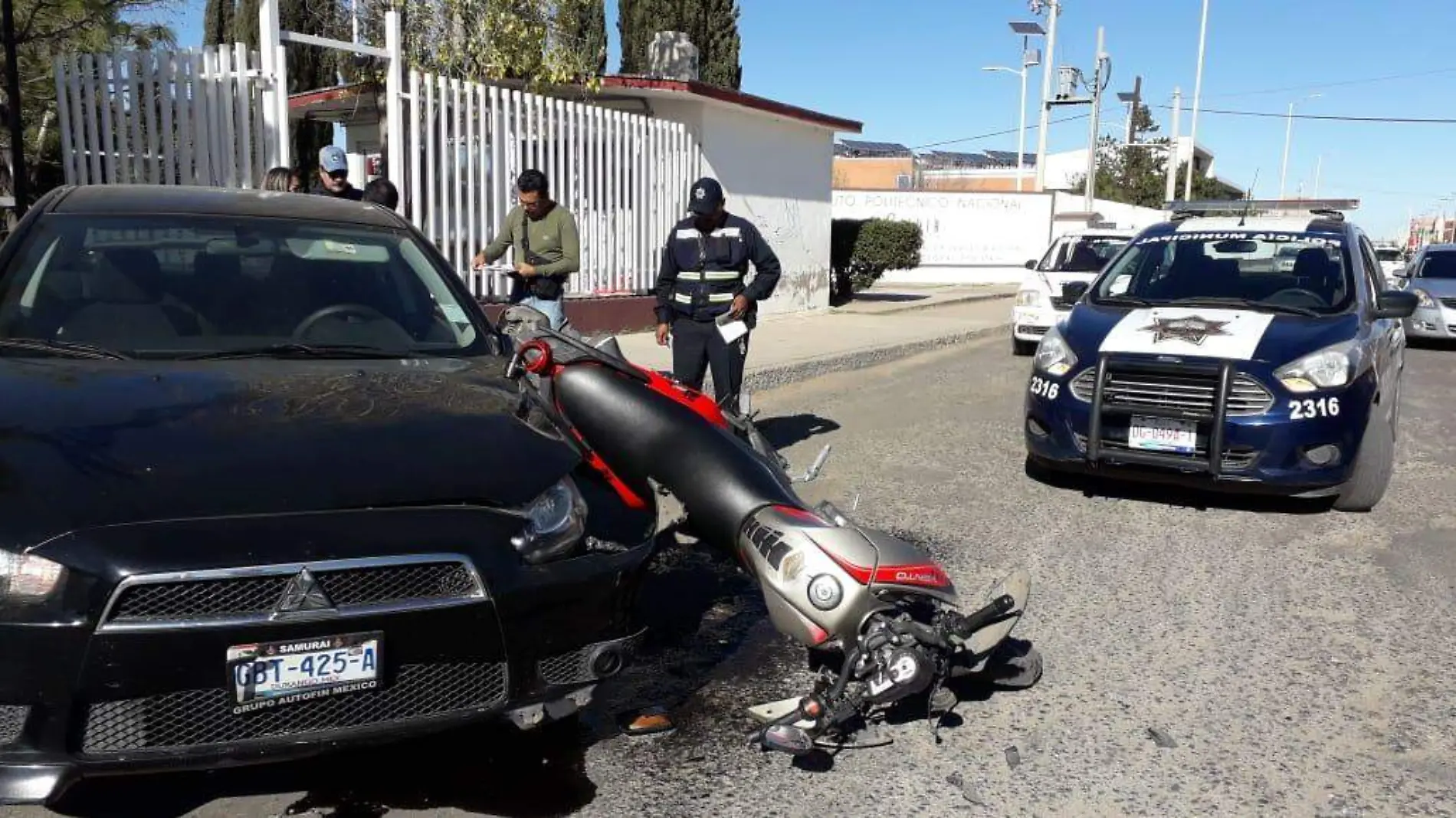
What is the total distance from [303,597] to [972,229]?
2814 centimetres

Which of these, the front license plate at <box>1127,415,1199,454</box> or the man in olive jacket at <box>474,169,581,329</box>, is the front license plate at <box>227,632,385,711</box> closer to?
the man in olive jacket at <box>474,169,581,329</box>

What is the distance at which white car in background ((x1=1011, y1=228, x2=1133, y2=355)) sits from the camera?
12781 mm

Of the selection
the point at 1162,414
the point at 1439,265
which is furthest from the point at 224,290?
the point at 1439,265

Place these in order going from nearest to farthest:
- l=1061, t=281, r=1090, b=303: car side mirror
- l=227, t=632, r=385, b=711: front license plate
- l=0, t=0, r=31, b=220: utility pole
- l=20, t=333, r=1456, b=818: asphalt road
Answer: l=227, t=632, r=385, b=711: front license plate, l=20, t=333, r=1456, b=818: asphalt road, l=1061, t=281, r=1090, b=303: car side mirror, l=0, t=0, r=31, b=220: utility pole

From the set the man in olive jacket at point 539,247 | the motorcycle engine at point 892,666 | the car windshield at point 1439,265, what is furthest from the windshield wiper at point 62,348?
the car windshield at point 1439,265

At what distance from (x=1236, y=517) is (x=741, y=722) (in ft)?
11.9

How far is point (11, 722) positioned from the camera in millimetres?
2279

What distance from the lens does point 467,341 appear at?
159 inches

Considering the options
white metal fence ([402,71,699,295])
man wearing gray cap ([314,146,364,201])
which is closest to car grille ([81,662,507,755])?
man wearing gray cap ([314,146,364,201])

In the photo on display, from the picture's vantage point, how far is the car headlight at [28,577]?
226 centimetres

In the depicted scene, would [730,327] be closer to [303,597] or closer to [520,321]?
[520,321]

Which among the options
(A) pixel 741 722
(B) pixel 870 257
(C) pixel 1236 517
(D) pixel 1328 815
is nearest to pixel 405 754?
(A) pixel 741 722

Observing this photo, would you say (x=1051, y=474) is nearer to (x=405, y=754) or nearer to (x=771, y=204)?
(x=405, y=754)

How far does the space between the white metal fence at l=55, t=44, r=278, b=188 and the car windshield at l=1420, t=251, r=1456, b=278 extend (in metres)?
15.7
